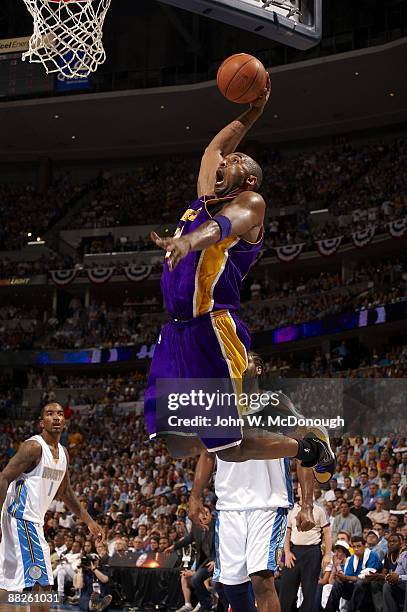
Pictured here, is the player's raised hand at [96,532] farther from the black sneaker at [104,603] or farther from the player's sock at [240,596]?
the black sneaker at [104,603]

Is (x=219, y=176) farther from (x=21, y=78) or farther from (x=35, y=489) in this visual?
(x=21, y=78)

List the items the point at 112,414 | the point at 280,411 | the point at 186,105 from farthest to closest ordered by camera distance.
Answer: the point at 186,105 < the point at 112,414 < the point at 280,411

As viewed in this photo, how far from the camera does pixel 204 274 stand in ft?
16.0

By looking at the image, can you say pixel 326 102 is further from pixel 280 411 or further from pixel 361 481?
pixel 280 411

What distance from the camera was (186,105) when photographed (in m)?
30.4

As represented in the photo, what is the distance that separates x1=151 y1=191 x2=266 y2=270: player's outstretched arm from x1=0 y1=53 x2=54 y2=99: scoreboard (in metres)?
21.7

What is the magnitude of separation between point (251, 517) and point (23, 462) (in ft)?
5.84

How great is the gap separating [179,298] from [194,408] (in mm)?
615

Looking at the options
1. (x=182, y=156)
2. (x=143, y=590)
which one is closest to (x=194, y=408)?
(x=143, y=590)

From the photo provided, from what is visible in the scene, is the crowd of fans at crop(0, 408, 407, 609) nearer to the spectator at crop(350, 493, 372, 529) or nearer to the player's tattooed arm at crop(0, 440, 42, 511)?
the spectator at crop(350, 493, 372, 529)

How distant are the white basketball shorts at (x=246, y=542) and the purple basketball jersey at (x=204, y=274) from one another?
1.83m

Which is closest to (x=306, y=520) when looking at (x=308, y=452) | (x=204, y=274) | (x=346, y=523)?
(x=308, y=452)

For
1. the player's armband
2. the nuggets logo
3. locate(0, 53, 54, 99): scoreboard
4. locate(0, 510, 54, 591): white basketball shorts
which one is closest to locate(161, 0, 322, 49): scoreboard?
the player's armband

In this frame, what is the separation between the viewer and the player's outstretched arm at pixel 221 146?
5.44m
